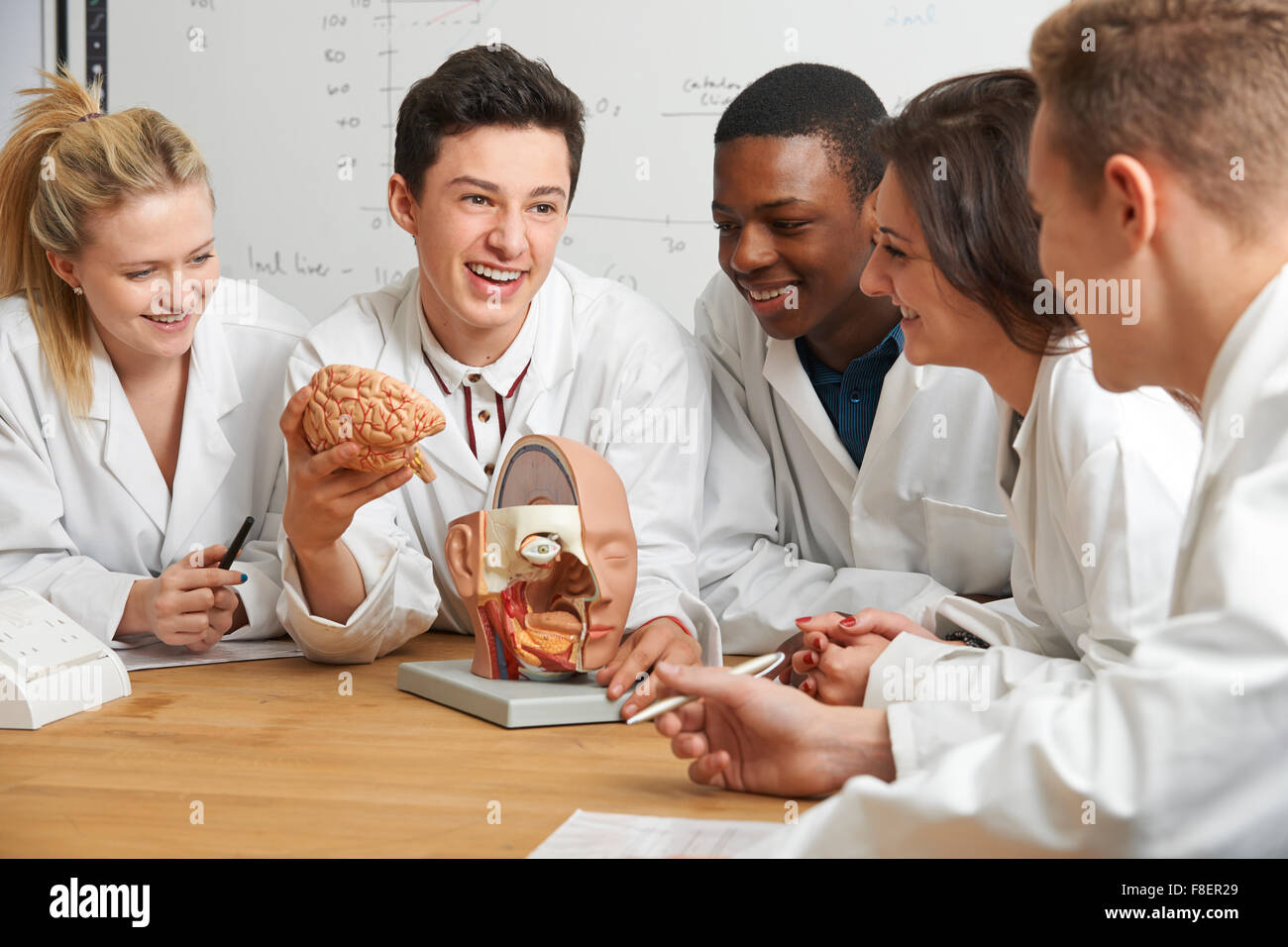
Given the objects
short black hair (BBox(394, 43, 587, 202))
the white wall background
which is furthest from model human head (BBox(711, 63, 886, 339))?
the white wall background

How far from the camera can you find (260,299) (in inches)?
90.1

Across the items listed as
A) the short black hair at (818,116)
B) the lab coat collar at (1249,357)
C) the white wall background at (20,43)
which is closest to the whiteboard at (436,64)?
the white wall background at (20,43)

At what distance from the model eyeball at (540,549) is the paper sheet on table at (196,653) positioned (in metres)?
0.57

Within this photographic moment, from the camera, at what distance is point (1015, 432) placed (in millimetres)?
1546

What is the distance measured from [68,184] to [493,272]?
0.71 metres

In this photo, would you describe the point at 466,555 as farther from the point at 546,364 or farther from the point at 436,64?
the point at 436,64

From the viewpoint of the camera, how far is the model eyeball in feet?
5.07

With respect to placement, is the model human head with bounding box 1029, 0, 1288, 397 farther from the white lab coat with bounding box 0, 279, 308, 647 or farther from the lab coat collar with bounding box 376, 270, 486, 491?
the white lab coat with bounding box 0, 279, 308, 647

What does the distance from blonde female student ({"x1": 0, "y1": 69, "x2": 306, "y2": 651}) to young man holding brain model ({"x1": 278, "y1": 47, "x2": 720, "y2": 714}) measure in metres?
0.21

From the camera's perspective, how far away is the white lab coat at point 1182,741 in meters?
0.78

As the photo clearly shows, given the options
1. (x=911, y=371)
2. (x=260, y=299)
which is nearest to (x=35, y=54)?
(x=260, y=299)

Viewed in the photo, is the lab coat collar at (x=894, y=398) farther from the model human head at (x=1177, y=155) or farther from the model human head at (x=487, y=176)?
the model human head at (x=1177, y=155)

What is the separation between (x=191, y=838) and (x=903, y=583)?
3.79 feet
